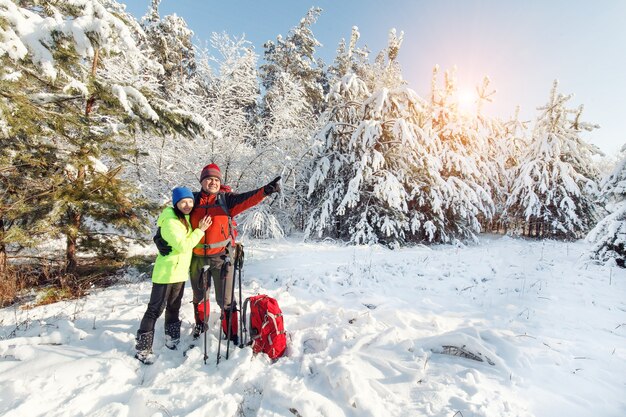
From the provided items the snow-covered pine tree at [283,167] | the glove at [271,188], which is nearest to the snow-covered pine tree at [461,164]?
the snow-covered pine tree at [283,167]

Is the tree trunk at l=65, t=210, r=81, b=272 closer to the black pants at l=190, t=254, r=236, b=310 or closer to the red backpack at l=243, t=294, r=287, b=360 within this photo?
the black pants at l=190, t=254, r=236, b=310

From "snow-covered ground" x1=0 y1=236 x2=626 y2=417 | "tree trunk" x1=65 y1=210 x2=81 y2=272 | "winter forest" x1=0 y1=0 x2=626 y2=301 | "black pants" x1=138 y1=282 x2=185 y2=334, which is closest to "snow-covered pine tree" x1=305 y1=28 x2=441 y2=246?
"winter forest" x1=0 y1=0 x2=626 y2=301

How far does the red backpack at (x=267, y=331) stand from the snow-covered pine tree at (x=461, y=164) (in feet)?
32.7

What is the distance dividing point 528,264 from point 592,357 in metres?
5.36

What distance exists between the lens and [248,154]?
12688 mm

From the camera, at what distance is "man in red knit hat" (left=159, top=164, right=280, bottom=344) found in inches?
152

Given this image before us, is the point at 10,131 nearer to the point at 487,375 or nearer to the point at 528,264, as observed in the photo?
the point at 487,375

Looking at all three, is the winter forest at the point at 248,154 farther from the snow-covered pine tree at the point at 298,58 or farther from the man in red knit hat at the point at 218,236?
the snow-covered pine tree at the point at 298,58

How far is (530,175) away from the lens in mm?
14555

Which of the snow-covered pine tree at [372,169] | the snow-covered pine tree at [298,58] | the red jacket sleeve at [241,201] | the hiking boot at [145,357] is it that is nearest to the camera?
the hiking boot at [145,357]

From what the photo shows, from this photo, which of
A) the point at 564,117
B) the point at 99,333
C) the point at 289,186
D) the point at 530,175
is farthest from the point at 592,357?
the point at 564,117

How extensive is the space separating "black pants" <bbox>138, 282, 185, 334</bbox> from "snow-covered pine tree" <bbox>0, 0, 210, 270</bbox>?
295 cm

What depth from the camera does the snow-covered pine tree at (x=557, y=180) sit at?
1373 cm

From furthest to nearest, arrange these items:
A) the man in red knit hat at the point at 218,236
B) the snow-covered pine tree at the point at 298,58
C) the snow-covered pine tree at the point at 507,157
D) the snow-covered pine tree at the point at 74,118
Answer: the snow-covered pine tree at the point at 298,58
the snow-covered pine tree at the point at 507,157
the snow-covered pine tree at the point at 74,118
the man in red knit hat at the point at 218,236
